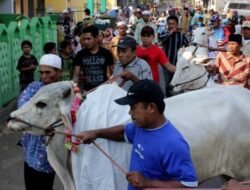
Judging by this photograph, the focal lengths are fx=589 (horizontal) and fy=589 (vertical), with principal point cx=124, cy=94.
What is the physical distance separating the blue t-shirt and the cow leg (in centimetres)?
106

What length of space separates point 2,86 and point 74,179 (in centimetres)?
653

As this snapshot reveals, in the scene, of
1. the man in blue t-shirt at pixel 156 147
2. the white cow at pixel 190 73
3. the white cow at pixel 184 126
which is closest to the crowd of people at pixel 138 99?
the man in blue t-shirt at pixel 156 147

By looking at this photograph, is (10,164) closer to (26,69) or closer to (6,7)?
(26,69)

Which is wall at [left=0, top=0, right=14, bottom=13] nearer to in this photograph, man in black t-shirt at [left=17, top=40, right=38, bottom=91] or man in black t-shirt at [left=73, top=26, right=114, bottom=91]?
man in black t-shirt at [left=17, top=40, right=38, bottom=91]

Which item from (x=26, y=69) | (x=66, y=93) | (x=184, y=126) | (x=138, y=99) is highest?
(x=138, y=99)

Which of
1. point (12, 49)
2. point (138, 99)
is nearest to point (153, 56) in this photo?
point (12, 49)

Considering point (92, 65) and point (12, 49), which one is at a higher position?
point (92, 65)

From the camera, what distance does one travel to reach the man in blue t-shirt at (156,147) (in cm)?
324

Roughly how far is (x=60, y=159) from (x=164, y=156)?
1381 mm

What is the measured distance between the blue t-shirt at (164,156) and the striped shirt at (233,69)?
142 inches

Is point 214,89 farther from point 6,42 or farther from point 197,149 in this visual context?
point 6,42

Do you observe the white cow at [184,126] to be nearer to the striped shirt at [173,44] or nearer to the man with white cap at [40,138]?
the man with white cap at [40,138]

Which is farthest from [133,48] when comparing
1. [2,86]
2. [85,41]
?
[2,86]

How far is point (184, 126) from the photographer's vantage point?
4535mm
